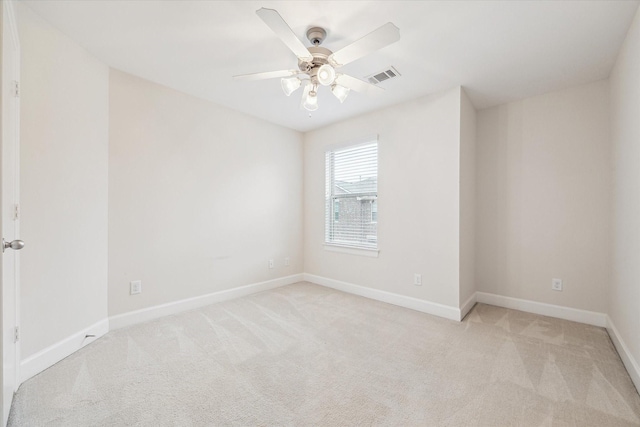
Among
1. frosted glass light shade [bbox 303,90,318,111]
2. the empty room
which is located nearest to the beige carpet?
the empty room

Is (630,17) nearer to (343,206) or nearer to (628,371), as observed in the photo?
(628,371)

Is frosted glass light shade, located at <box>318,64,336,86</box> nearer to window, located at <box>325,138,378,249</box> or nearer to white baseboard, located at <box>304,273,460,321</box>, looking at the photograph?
window, located at <box>325,138,378,249</box>

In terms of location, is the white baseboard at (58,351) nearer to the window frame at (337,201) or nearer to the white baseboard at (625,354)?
the window frame at (337,201)

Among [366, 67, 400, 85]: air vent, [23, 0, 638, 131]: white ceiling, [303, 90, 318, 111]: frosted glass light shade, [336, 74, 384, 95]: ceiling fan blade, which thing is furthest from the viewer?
[366, 67, 400, 85]: air vent

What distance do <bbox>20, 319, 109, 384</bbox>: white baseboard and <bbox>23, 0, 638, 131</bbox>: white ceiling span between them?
2.39 metres

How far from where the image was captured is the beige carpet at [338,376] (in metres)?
1.56

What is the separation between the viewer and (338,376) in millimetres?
1935

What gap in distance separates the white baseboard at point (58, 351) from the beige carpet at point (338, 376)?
6 cm

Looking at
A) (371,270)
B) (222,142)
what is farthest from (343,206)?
(222,142)

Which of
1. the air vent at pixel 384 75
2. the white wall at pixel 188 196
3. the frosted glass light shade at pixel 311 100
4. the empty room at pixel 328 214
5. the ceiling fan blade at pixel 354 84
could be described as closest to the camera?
the empty room at pixel 328 214

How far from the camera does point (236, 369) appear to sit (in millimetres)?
2016

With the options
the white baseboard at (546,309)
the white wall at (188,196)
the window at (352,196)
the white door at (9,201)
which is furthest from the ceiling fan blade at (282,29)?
the white baseboard at (546,309)

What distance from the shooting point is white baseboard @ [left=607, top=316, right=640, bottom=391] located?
1.81m

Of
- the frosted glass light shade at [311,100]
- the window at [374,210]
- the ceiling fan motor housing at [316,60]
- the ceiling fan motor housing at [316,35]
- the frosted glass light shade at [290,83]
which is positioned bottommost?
the window at [374,210]
